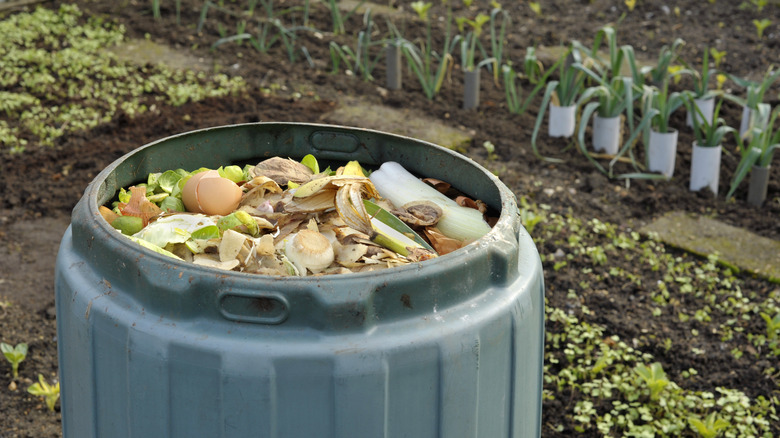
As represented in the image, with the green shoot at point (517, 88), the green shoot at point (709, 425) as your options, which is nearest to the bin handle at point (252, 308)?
the green shoot at point (709, 425)

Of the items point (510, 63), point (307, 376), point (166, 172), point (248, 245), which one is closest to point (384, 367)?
point (307, 376)

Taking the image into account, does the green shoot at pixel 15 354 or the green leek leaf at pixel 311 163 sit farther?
the green shoot at pixel 15 354

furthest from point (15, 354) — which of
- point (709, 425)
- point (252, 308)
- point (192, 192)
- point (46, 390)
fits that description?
point (709, 425)

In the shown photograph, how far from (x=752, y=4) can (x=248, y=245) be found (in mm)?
5469

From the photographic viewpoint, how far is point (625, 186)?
3561 millimetres

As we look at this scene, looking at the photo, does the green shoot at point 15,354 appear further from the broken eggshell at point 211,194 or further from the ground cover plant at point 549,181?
the broken eggshell at point 211,194

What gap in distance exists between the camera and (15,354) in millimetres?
2371

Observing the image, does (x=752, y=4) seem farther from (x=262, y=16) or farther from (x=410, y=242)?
(x=410, y=242)

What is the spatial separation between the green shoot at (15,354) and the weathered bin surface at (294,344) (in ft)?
4.10

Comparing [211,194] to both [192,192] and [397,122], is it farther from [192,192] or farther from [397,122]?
[397,122]

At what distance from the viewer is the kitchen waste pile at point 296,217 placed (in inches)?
51.5

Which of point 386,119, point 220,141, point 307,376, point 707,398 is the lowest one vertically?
point 707,398

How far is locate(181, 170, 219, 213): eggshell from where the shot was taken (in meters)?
1.49

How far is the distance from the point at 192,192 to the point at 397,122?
8.42 ft
